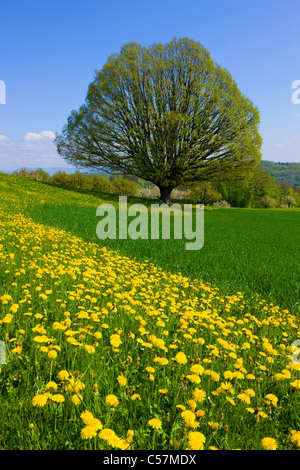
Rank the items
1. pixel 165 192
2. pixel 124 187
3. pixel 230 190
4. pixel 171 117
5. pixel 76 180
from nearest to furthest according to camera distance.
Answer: pixel 171 117 → pixel 165 192 → pixel 76 180 → pixel 124 187 → pixel 230 190

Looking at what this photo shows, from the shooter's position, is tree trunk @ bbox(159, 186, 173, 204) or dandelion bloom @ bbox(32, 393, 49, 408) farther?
tree trunk @ bbox(159, 186, 173, 204)

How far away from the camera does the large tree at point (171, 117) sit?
1113 inches

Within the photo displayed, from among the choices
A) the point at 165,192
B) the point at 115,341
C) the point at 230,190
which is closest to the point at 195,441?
the point at 115,341

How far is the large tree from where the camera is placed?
2828 centimetres

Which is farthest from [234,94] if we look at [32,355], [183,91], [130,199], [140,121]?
[32,355]

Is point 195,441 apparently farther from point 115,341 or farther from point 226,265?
point 226,265

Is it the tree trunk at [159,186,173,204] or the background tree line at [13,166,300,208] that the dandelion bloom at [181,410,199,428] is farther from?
the background tree line at [13,166,300,208]

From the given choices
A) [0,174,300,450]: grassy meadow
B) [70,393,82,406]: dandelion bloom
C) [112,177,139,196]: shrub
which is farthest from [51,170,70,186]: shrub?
[70,393,82,406]: dandelion bloom

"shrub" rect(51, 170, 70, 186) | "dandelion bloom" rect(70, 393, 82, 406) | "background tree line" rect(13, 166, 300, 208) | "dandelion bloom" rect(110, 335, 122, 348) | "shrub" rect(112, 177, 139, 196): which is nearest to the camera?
"dandelion bloom" rect(70, 393, 82, 406)

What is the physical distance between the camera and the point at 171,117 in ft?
89.2

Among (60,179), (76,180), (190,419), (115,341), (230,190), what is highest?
(230,190)

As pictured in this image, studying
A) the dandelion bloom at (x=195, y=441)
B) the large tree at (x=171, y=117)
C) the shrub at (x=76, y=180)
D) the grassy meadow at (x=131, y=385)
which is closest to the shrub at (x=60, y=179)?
the shrub at (x=76, y=180)
